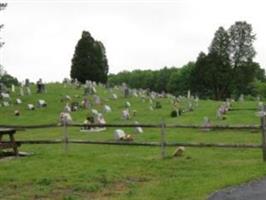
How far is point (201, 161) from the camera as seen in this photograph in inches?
786

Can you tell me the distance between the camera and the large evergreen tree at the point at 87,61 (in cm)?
7350

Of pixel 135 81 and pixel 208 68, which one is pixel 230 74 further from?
pixel 135 81

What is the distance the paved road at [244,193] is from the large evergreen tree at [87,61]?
58.4m

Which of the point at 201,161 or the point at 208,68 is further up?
the point at 208,68

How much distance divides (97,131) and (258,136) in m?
8.80

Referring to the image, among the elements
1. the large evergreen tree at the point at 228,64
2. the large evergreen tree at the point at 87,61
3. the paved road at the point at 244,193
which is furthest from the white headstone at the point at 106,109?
the large evergreen tree at the point at 228,64

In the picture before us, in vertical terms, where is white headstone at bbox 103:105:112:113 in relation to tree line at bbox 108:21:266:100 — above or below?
below

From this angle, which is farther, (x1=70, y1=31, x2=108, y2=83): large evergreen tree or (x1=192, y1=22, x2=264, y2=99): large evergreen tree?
(x1=192, y1=22, x2=264, y2=99): large evergreen tree

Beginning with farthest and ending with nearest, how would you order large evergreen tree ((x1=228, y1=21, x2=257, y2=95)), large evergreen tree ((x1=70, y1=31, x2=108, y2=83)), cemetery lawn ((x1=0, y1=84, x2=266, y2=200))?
1. large evergreen tree ((x1=228, y1=21, x2=257, y2=95))
2. large evergreen tree ((x1=70, y1=31, x2=108, y2=83))
3. cemetery lawn ((x1=0, y1=84, x2=266, y2=200))

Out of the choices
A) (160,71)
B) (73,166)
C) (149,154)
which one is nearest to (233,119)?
(149,154)

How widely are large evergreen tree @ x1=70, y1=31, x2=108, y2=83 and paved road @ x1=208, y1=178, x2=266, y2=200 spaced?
192ft

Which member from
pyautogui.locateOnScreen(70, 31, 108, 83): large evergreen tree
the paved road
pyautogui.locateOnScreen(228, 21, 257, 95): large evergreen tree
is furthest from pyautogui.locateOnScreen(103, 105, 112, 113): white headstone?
pyautogui.locateOnScreen(228, 21, 257, 95): large evergreen tree

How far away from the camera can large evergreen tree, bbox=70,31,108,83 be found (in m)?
73.5

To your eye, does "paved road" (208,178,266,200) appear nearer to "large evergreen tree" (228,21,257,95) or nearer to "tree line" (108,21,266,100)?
"tree line" (108,21,266,100)
